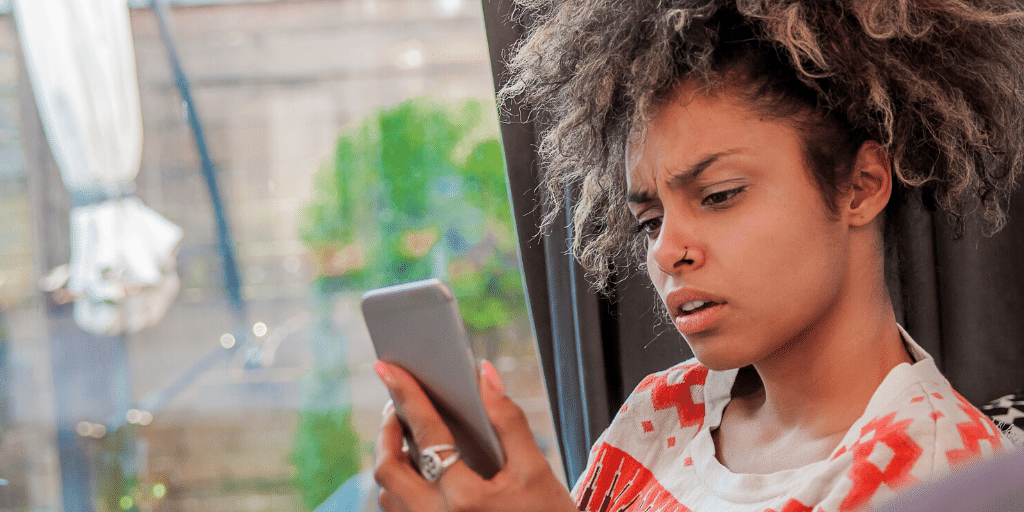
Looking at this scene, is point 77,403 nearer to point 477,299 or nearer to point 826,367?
point 477,299

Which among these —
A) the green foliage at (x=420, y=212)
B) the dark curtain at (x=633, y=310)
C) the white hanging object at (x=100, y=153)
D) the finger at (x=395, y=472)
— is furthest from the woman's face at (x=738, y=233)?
the white hanging object at (x=100, y=153)

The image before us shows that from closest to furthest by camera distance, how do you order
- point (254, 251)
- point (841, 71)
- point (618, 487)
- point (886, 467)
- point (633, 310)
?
point (886, 467)
point (841, 71)
point (618, 487)
point (633, 310)
point (254, 251)

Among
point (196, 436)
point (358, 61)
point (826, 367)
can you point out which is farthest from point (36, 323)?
point (826, 367)

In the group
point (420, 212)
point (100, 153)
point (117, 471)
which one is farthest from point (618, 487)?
point (117, 471)

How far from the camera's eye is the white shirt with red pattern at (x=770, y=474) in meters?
0.61

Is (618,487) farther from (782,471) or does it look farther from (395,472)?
(395,472)

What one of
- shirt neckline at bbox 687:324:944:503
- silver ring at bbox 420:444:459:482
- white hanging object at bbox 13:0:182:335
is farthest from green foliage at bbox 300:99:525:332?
silver ring at bbox 420:444:459:482

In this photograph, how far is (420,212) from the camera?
2592 mm

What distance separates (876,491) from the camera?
1.99ft

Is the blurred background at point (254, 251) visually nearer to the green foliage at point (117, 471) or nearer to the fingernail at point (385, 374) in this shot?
the green foliage at point (117, 471)

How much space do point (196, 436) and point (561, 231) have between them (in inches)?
85.6

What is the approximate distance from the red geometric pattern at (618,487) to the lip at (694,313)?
0.87 feet

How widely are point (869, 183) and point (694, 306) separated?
24cm

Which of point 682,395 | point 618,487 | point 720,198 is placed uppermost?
point 720,198
